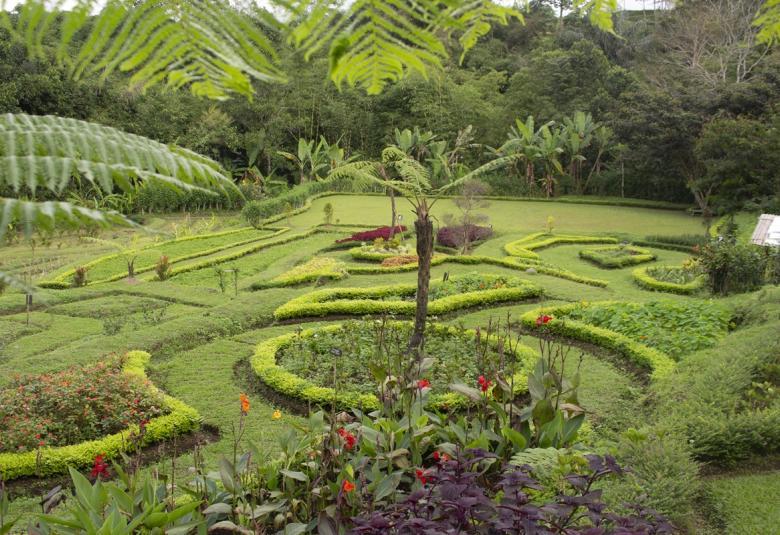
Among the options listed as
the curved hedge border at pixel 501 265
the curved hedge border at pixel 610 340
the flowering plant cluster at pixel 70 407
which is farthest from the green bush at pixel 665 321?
the flowering plant cluster at pixel 70 407

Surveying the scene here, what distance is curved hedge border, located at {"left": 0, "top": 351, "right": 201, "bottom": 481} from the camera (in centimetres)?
441

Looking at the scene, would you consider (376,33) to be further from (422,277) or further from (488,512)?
(422,277)

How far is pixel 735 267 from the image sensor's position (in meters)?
9.37

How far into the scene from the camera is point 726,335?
6531 millimetres

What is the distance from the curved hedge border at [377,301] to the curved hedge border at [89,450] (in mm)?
3161

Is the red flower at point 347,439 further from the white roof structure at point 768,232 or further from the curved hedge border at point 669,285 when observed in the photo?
the white roof structure at point 768,232

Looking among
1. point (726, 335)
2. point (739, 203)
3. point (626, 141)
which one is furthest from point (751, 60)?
point (726, 335)

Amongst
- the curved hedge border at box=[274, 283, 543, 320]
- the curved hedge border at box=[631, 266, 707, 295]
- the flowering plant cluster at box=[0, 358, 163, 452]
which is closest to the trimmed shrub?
the curved hedge border at box=[631, 266, 707, 295]

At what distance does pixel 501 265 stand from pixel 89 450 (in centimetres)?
803

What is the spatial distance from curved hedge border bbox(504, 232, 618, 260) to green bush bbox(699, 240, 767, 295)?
3879mm

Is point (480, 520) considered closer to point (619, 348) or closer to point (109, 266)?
point (619, 348)

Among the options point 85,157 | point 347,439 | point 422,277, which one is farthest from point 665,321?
point 85,157

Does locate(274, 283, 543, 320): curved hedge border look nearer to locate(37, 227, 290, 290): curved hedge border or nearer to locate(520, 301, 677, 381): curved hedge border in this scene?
locate(520, 301, 677, 381): curved hedge border

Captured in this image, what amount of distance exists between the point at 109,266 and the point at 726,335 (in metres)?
11.1
